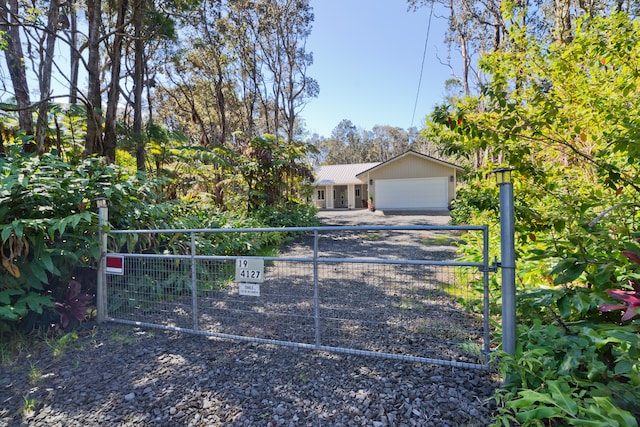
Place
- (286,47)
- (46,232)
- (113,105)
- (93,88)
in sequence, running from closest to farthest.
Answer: (46,232) < (93,88) < (113,105) < (286,47)

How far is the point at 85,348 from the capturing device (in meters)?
2.89

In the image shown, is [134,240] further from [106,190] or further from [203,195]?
[203,195]

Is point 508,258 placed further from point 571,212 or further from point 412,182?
point 412,182

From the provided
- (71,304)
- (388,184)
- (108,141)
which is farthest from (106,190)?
(388,184)

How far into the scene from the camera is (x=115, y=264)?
3332 mm

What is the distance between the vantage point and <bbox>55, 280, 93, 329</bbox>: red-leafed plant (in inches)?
124

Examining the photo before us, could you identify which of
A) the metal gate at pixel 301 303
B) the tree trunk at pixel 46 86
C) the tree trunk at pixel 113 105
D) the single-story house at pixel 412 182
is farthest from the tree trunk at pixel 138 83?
the single-story house at pixel 412 182

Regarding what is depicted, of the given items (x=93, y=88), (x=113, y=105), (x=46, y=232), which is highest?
(x=93, y=88)

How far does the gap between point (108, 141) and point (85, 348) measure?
427 centimetres

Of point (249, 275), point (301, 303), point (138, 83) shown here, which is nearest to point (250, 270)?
point (249, 275)

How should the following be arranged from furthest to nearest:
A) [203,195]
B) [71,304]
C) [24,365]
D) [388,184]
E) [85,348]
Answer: [388,184], [203,195], [71,304], [85,348], [24,365]

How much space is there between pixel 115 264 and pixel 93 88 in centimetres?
418

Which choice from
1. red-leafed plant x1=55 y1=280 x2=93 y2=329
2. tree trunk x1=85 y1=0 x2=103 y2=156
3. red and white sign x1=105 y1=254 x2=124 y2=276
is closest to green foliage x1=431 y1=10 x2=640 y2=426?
red and white sign x1=105 y1=254 x2=124 y2=276

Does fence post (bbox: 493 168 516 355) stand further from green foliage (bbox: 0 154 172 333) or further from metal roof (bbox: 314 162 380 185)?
metal roof (bbox: 314 162 380 185)
